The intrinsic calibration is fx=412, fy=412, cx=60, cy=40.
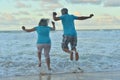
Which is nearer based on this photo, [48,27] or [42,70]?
[48,27]

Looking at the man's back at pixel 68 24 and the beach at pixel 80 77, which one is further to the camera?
the man's back at pixel 68 24

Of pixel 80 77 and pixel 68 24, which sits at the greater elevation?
pixel 68 24

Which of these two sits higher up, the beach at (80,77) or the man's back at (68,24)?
the man's back at (68,24)

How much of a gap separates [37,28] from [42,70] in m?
1.72

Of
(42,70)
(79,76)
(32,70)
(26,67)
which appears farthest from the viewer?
(26,67)

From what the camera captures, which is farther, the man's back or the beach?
the man's back

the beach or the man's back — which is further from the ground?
the man's back

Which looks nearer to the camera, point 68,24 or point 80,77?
point 80,77

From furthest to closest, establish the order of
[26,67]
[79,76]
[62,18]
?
[26,67] → [62,18] → [79,76]

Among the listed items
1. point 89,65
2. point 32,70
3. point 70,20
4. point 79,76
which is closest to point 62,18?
point 70,20

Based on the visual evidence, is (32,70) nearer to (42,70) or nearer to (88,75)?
(42,70)

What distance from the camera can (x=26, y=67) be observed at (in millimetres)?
16141

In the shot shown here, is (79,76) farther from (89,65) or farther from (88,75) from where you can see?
(89,65)

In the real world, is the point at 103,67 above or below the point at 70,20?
below
